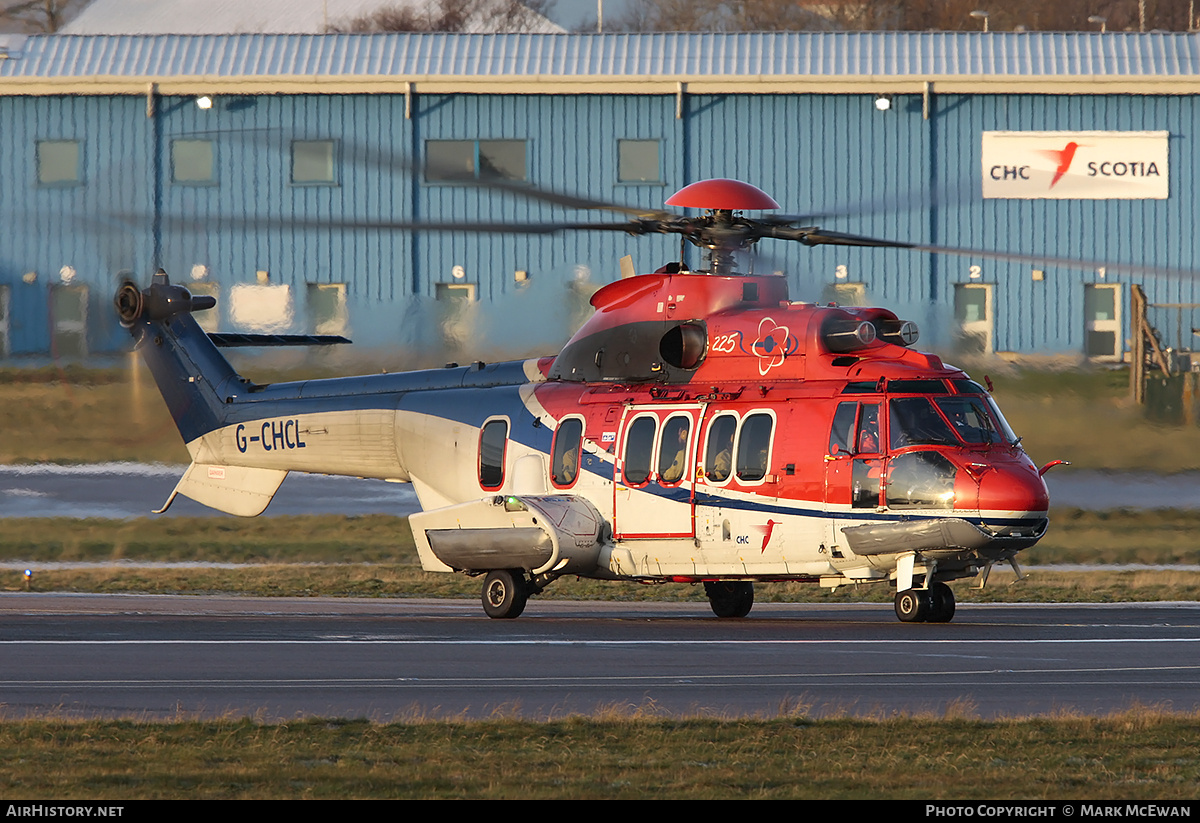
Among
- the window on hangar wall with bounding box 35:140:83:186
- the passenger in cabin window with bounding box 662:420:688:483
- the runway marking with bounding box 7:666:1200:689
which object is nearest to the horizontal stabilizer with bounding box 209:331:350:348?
the passenger in cabin window with bounding box 662:420:688:483

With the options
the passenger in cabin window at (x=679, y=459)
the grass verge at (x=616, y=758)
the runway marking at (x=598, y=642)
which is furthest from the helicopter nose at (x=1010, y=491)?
the grass verge at (x=616, y=758)

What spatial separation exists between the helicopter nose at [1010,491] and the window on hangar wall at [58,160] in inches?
1351

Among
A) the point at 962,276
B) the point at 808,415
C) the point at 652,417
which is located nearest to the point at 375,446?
the point at 652,417

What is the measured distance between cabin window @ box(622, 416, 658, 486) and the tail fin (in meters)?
7.59

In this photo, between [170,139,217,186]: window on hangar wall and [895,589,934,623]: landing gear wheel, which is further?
[170,139,217,186]: window on hangar wall

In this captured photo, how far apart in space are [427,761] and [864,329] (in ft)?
34.0

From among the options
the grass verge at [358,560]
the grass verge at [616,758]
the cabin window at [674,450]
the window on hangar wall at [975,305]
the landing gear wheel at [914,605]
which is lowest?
the grass verge at [358,560]

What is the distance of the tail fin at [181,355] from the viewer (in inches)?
1021

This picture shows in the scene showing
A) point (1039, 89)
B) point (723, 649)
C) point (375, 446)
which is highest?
point (1039, 89)

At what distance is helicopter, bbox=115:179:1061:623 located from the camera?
1902 centimetres

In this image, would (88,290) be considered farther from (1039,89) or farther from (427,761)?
(427,761)

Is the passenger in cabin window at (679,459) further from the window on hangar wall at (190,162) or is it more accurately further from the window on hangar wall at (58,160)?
the window on hangar wall at (58,160)

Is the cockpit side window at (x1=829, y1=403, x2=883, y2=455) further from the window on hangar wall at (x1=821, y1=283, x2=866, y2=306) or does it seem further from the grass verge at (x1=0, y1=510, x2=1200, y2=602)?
the window on hangar wall at (x1=821, y1=283, x2=866, y2=306)

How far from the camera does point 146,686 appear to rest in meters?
14.6
